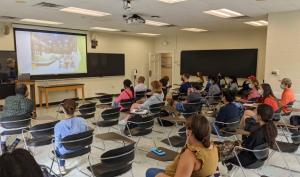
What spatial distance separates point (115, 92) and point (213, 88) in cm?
557

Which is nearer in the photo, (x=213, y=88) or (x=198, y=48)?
(x=213, y=88)

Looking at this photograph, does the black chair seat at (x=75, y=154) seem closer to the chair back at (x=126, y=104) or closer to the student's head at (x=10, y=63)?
the chair back at (x=126, y=104)

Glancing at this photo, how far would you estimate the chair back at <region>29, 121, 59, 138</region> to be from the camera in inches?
135

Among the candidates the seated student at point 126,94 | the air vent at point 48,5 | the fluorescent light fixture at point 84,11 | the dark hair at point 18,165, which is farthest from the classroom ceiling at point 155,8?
the dark hair at point 18,165

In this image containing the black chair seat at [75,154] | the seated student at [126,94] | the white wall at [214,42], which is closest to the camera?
the black chair seat at [75,154]

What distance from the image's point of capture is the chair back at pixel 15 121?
12.2 ft

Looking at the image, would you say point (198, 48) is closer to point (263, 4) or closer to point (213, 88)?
point (213, 88)

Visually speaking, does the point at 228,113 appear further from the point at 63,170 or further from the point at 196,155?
the point at 63,170

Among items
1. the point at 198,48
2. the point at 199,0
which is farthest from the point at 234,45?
the point at 199,0

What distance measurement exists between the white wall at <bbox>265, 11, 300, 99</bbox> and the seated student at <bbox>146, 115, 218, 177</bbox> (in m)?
5.19

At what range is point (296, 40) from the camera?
607 cm

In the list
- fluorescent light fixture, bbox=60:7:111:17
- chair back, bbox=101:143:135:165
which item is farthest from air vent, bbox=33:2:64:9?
chair back, bbox=101:143:135:165

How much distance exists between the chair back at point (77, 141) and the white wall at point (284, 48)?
210 inches

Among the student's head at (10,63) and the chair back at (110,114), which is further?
the student's head at (10,63)
